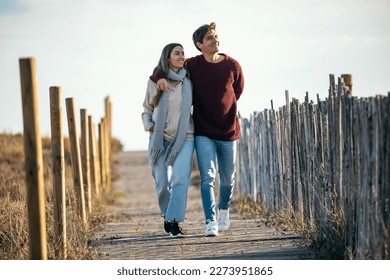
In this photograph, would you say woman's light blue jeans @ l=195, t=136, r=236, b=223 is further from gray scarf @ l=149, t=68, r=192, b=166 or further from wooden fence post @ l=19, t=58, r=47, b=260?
wooden fence post @ l=19, t=58, r=47, b=260

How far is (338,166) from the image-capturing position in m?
6.83

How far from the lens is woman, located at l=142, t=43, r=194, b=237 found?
816 centimetres

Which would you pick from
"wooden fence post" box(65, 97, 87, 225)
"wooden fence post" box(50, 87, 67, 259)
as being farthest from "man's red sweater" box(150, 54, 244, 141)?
"wooden fence post" box(65, 97, 87, 225)

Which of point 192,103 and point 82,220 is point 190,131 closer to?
point 192,103

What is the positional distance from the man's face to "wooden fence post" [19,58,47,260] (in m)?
2.59

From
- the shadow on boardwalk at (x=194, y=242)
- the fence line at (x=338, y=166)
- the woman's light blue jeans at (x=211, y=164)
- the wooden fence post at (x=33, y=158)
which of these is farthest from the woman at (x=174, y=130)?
the wooden fence post at (x=33, y=158)

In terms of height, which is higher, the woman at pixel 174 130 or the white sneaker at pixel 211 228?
the woman at pixel 174 130

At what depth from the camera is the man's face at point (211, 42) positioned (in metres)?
8.19

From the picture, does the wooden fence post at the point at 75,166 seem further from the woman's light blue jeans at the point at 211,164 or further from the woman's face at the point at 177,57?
the woman's face at the point at 177,57

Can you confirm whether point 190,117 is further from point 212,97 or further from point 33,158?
point 33,158

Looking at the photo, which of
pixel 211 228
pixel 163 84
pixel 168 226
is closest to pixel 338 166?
pixel 211 228

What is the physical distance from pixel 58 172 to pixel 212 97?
176 centimetres

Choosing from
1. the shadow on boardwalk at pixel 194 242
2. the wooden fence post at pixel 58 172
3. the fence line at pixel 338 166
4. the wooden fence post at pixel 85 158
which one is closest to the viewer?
the fence line at pixel 338 166

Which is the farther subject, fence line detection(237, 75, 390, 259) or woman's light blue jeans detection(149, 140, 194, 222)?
woman's light blue jeans detection(149, 140, 194, 222)
